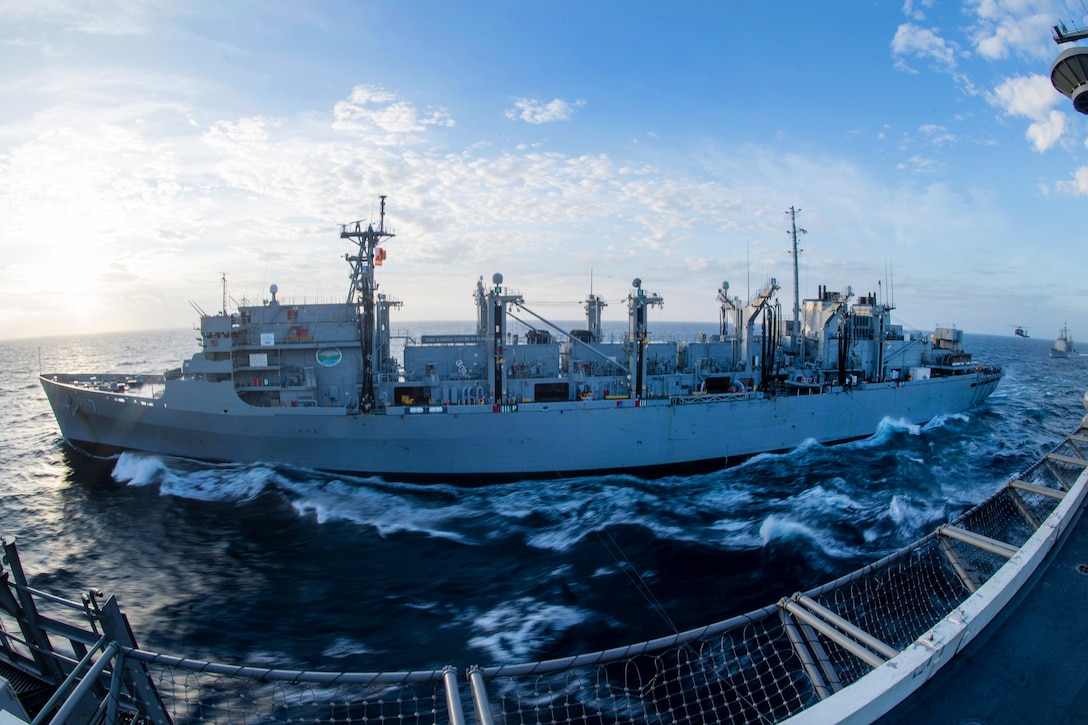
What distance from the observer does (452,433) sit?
69.0 ft

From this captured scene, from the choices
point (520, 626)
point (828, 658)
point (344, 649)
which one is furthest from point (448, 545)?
point (828, 658)

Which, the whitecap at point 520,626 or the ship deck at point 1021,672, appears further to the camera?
the whitecap at point 520,626

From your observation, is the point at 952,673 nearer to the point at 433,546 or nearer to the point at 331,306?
the point at 433,546

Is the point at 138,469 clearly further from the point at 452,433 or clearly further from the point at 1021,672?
the point at 1021,672

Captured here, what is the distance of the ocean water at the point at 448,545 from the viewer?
11.8m

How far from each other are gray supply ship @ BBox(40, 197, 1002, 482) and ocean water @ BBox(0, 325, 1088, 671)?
0.99m

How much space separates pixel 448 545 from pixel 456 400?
7.91 meters

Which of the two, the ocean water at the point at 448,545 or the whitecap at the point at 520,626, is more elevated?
the ocean water at the point at 448,545

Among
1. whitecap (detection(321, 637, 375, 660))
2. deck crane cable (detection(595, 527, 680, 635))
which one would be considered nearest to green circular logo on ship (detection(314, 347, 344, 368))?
deck crane cable (detection(595, 527, 680, 635))

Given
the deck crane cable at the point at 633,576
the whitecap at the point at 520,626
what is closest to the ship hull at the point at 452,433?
the deck crane cable at the point at 633,576

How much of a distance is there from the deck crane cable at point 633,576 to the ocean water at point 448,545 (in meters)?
0.07

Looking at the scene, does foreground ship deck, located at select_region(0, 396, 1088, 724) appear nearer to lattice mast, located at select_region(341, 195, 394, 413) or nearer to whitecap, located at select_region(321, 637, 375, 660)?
Answer: whitecap, located at select_region(321, 637, 375, 660)

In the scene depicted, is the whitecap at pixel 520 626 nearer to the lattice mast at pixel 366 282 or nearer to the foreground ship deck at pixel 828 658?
the foreground ship deck at pixel 828 658

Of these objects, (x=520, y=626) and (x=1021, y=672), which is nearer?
(x=1021, y=672)
